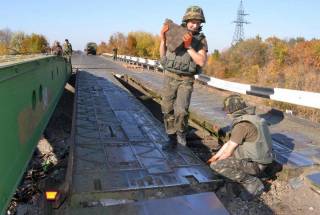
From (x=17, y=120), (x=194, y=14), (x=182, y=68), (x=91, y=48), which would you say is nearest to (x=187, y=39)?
(x=194, y=14)

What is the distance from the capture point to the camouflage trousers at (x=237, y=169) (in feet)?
14.0

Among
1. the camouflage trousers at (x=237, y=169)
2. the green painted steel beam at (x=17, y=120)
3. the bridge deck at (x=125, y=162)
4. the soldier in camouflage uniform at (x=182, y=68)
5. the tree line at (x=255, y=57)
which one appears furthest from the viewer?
the tree line at (x=255, y=57)

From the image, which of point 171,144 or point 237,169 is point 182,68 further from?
point 237,169

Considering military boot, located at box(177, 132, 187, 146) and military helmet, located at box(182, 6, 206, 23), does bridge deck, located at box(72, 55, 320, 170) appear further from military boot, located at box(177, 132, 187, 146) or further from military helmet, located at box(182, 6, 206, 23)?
military helmet, located at box(182, 6, 206, 23)

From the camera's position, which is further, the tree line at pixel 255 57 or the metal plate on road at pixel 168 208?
the tree line at pixel 255 57

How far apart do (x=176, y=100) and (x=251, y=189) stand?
1810 millimetres

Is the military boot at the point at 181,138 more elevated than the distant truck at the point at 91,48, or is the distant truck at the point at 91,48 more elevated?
the distant truck at the point at 91,48

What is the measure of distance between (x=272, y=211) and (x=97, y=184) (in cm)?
201

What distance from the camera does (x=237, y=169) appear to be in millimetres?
4301

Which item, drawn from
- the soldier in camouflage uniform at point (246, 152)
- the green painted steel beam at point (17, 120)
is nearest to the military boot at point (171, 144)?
Answer: the soldier in camouflage uniform at point (246, 152)

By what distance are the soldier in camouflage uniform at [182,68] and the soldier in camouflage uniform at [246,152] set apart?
99 cm

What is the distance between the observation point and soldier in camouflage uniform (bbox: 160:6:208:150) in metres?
4.89

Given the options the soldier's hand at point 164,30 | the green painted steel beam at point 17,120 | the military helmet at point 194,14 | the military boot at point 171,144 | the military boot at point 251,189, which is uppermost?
the military helmet at point 194,14

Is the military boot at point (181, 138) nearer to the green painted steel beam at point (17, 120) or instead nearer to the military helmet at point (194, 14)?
the military helmet at point (194, 14)
